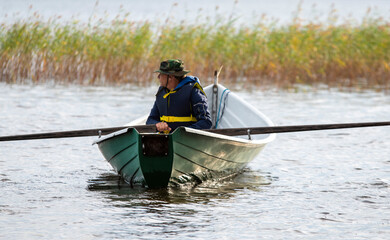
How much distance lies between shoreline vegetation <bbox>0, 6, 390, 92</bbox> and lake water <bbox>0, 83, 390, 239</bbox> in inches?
209

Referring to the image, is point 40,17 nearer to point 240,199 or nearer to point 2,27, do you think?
point 2,27

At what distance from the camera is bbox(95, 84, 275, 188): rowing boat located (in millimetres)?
6344

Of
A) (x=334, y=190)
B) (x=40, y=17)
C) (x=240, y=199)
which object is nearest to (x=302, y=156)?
(x=334, y=190)

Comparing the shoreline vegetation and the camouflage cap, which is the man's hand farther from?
the shoreline vegetation

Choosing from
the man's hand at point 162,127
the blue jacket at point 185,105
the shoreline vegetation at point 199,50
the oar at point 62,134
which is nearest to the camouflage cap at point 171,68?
the blue jacket at point 185,105

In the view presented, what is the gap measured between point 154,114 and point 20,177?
154cm

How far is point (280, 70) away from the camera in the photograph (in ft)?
62.4

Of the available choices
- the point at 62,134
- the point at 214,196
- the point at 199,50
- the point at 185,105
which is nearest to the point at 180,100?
the point at 185,105

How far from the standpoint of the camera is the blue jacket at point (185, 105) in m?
7.15

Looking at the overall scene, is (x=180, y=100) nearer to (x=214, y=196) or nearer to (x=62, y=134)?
(x=214, y=196)

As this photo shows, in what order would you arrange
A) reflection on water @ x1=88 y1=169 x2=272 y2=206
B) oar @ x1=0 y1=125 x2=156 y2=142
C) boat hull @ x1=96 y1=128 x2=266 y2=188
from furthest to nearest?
oar @ x1=0 y1=125 x2=156 y2=142 → reflection on water @ x1=88 y1=169 x2=272 y2=206 → boat hull @ x1=96 y1=128 x2=266 y2=188

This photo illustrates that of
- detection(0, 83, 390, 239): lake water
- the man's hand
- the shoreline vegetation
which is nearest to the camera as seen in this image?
detection(0, 83, 390, 239): lake water

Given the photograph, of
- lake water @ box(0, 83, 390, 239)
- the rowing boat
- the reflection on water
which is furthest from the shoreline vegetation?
the rowing boat

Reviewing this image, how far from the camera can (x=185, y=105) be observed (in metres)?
7.18
